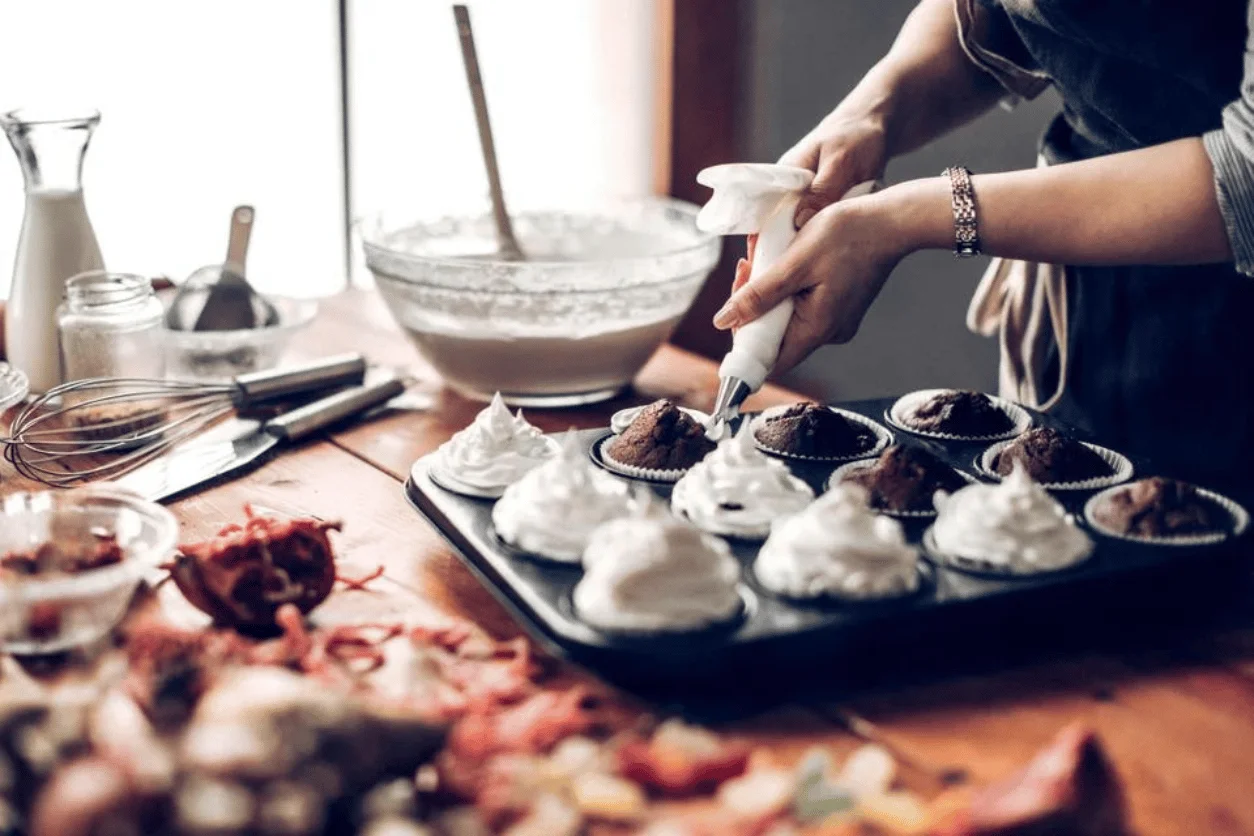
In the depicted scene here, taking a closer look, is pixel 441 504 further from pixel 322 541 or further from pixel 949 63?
pixel 949 63

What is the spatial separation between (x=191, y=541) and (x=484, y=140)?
70 centimetres

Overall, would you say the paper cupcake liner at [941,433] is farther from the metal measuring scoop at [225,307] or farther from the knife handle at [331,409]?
the metal measuring scoop at [225,307]

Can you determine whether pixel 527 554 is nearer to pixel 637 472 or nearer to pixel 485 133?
pixel 637 472

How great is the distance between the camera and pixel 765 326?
4.77 feet

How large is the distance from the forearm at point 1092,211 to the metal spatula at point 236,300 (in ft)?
2.82

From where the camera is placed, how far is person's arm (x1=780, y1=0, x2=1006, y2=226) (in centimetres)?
169

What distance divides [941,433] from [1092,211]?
271mm

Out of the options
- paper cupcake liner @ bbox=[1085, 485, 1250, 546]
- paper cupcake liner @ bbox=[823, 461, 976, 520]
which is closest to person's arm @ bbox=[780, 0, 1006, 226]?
paper cupcake liner @ bbox=[823, 461, 976, 520]

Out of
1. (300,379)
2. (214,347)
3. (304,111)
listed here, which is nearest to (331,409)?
(300,379)

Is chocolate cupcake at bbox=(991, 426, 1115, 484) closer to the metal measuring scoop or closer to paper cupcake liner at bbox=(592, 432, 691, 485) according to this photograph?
paper cupcake liner at bbox=(592, 432, 691, 485)

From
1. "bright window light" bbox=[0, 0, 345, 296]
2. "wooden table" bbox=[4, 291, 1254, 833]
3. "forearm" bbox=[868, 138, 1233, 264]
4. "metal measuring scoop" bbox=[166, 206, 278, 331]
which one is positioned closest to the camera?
"wooden table" bbox=[4, 291, 1254, 833]

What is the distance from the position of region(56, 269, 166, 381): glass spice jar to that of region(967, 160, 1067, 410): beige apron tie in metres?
1.04

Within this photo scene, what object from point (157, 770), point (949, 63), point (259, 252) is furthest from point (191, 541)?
point (259, 252)

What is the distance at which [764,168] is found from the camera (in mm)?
1461
